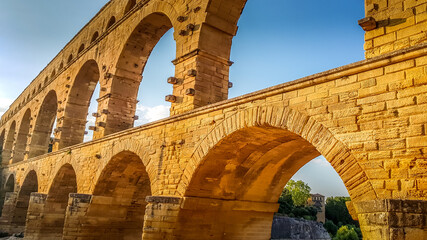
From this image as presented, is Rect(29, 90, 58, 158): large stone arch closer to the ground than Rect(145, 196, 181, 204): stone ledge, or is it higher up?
higher up

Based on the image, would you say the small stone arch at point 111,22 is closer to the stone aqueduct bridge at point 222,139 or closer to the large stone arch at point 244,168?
the stone aqueduct bridge at point 222,139

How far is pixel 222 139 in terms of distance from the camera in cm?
570

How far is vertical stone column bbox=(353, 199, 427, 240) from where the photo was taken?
3.16m

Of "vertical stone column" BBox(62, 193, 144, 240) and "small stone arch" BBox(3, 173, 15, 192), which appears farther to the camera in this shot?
"small stone arch" BBox(3, 173, 15, 192)

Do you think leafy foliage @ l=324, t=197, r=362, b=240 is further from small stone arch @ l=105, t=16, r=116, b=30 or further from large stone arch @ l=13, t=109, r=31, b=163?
small stone arch @ l=105, t=16, r=116, b=30

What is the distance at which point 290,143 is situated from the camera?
624 cm

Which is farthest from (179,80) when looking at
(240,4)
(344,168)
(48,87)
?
(48,87)

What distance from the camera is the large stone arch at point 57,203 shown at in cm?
1246

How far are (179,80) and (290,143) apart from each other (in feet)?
9.79

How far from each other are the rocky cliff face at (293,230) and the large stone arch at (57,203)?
41.2ft

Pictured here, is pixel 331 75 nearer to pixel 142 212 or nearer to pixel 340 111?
pixel 340 111

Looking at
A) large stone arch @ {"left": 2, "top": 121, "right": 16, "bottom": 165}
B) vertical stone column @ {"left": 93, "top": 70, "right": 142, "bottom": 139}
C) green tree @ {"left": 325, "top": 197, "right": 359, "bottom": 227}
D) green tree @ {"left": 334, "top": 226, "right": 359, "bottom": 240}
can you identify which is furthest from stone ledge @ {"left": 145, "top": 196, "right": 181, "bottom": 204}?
green tree @ {"left": 325, "top": 197, "right": 359, "bottom": 227}

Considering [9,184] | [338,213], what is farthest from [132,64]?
[338,213]

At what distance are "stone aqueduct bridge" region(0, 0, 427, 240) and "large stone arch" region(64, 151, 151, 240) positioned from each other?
0.10 ft
